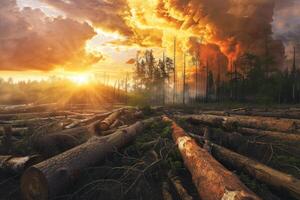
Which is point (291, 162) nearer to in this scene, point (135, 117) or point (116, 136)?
point (116, 136)

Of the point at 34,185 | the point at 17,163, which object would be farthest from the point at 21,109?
the point at 34,185

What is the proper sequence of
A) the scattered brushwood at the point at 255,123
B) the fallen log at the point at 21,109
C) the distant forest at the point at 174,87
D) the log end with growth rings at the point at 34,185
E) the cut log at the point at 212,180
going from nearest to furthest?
the cut log at the point at 212,180 < the log end with growth rings at the point at 34,185 < the scattered brushwood at the point at 255,123 < the fallen log at the point at 21,109 < the distant forest at the point at 174,87

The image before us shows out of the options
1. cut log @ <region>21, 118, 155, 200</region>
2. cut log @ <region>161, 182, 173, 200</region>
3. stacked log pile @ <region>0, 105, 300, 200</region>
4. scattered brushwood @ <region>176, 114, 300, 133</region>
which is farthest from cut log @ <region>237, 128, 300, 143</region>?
cut log @ <region>21, 118, 155, 200</region>

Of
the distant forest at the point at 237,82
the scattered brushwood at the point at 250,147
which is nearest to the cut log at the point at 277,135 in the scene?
the scattered brushwood at the point at 250,147

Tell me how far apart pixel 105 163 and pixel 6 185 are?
2304 millimetres

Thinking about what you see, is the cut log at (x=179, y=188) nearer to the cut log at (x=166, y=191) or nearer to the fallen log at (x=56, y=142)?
the cut log at (x=166, y=191)

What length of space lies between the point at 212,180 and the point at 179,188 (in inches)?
36.2

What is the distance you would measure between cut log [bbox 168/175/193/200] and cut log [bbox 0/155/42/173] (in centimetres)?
335

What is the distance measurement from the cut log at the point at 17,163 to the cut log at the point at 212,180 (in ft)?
12.3

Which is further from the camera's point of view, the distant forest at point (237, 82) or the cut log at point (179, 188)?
the distant forest at point (237, 82)

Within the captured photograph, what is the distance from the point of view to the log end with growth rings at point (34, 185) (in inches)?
158

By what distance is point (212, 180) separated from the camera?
3.81 meters

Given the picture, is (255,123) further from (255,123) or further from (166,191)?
(166,191)

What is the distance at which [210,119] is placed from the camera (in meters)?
10.3
